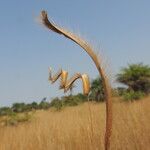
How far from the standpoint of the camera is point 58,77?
184 centimetres

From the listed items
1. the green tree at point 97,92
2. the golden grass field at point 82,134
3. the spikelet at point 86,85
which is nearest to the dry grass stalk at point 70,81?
the spikelet at point 86,85

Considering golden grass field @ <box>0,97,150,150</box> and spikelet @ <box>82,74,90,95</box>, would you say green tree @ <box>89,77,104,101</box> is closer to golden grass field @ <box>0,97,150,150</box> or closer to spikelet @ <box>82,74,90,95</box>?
golden grass field @ <box>0,97,150,150</box>

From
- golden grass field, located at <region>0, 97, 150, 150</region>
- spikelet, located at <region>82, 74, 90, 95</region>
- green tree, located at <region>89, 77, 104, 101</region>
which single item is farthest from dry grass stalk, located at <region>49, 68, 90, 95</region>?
golden grass field, located at <region>0, 97, 150, 150</region>

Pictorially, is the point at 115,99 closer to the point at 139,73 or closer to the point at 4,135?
the point at 4,135

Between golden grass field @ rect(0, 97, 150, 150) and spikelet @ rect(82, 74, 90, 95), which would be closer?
spikelet @ rect(82, 74, 90, 95)

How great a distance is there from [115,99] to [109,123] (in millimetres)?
164

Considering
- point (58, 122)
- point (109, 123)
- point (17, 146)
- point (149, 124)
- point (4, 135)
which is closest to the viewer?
point (109, 123)

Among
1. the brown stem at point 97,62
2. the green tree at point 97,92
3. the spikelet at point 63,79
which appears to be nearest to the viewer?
the brown stem at point 97,62

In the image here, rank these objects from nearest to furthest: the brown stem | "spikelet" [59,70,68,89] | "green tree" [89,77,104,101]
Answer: the brown stem, "spikelet" [59,70,68,89], "green tree" [89,77,104,101]

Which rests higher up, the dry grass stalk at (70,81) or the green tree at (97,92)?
the green tree at (97,92)

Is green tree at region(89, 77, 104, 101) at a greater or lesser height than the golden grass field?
greater

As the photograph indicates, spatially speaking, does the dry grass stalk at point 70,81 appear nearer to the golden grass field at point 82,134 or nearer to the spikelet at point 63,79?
the spikelet at point 63,79

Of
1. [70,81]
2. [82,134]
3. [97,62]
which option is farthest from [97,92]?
[97,62]

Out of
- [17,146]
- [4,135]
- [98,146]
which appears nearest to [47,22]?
[98,146]
